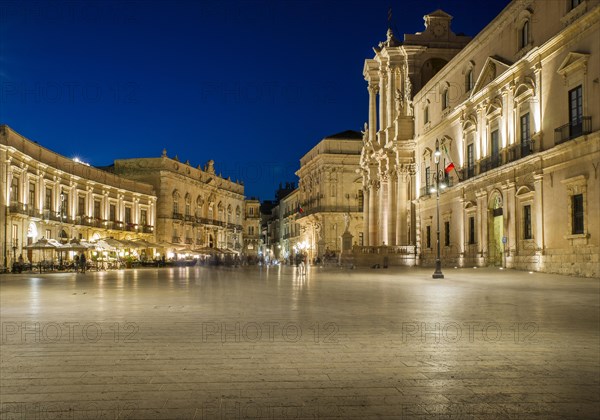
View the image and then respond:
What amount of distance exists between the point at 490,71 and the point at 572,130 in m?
10.4

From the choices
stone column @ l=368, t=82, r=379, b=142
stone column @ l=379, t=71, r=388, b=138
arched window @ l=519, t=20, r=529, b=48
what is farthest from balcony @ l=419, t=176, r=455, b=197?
arched window @ l=519, t=20, r=529, b=48

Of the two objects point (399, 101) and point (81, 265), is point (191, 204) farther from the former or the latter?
point (81, 265)

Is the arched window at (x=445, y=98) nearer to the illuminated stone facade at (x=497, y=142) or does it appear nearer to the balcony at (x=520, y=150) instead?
the illuminated stone facade at (x=497, y=142)

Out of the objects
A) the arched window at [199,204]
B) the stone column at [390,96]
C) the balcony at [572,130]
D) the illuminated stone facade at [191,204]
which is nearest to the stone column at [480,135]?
the balcony at [572,130]

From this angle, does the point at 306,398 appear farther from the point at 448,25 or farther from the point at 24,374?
the point at 448,25

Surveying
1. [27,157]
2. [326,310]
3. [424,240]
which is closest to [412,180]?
[424,240]

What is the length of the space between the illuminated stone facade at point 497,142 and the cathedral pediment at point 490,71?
0.08 meters

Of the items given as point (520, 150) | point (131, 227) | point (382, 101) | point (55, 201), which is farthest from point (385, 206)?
point (131, 227)

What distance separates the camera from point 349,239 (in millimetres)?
52938

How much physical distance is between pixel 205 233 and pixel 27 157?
46805mm

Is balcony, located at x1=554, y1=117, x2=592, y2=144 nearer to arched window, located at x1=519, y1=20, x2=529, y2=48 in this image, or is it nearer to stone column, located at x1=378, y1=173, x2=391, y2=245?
arched window, located at x1=519, y1=20, x2=529, y2=48

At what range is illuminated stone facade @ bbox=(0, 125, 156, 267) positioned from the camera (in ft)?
130

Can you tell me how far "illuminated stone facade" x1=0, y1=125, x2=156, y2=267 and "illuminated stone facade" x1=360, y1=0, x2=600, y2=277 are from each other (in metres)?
24.9

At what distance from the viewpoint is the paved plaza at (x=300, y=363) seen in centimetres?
491
